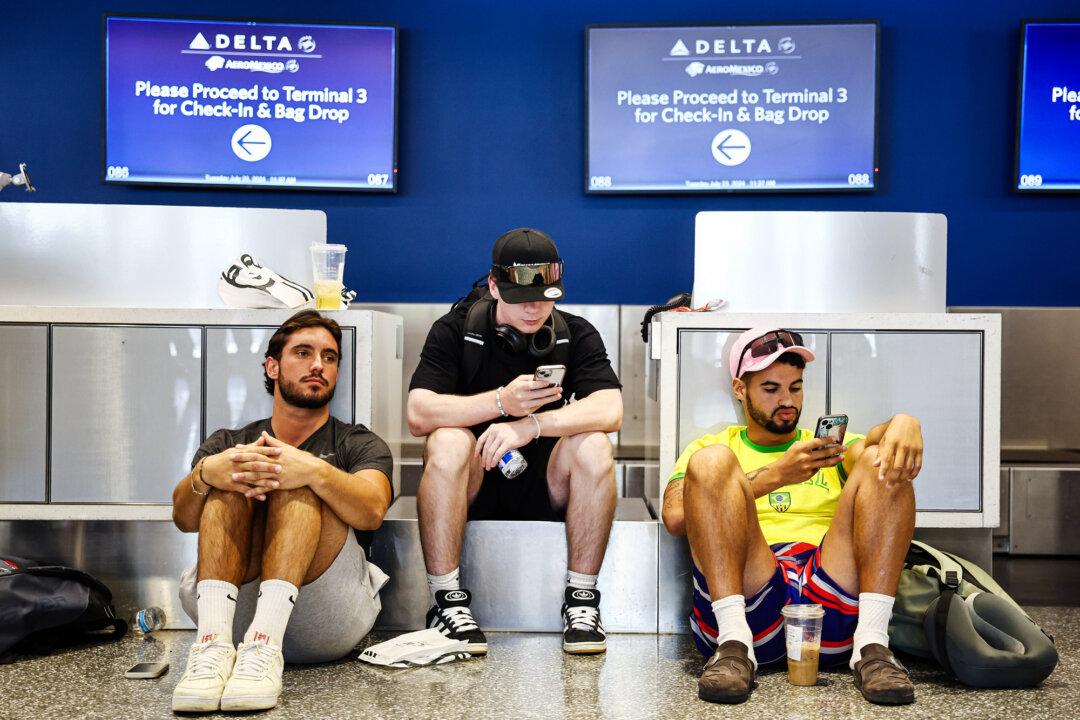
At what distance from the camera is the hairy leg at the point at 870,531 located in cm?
233

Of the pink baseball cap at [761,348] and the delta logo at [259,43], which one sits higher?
the delta logo at [259,43]

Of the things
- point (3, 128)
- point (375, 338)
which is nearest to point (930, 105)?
point (375, 338)

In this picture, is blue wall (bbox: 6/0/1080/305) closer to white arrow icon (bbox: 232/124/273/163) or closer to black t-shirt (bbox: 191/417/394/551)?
white arrow icon (bbox: 232/124/273/163)

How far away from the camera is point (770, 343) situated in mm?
2746

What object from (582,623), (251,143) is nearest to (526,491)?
(582,623)

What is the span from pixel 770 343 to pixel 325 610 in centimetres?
131

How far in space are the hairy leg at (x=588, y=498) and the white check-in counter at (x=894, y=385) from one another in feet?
1.11

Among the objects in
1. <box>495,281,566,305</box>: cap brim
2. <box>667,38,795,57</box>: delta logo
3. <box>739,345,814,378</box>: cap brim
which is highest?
<box>667,38,795,57</box>: delta logo

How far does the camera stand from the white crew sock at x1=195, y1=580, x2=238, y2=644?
2.33 meters

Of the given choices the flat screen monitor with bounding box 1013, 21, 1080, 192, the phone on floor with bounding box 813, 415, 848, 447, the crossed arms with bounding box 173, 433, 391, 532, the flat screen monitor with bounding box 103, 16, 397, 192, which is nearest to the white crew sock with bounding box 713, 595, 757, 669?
the phone on floor with bounding box 813, 415, 848, 447

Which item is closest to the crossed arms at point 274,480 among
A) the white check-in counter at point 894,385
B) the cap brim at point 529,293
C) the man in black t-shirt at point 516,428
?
the man in black t-shirt at point 516,428

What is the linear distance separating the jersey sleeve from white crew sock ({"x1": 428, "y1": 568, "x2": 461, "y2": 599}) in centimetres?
49

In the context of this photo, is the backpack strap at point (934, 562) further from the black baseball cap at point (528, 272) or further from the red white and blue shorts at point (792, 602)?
the black baseball cap at point (528, 272)

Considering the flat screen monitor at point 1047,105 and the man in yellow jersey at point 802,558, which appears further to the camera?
the flat screen monitor at point 1047,105
